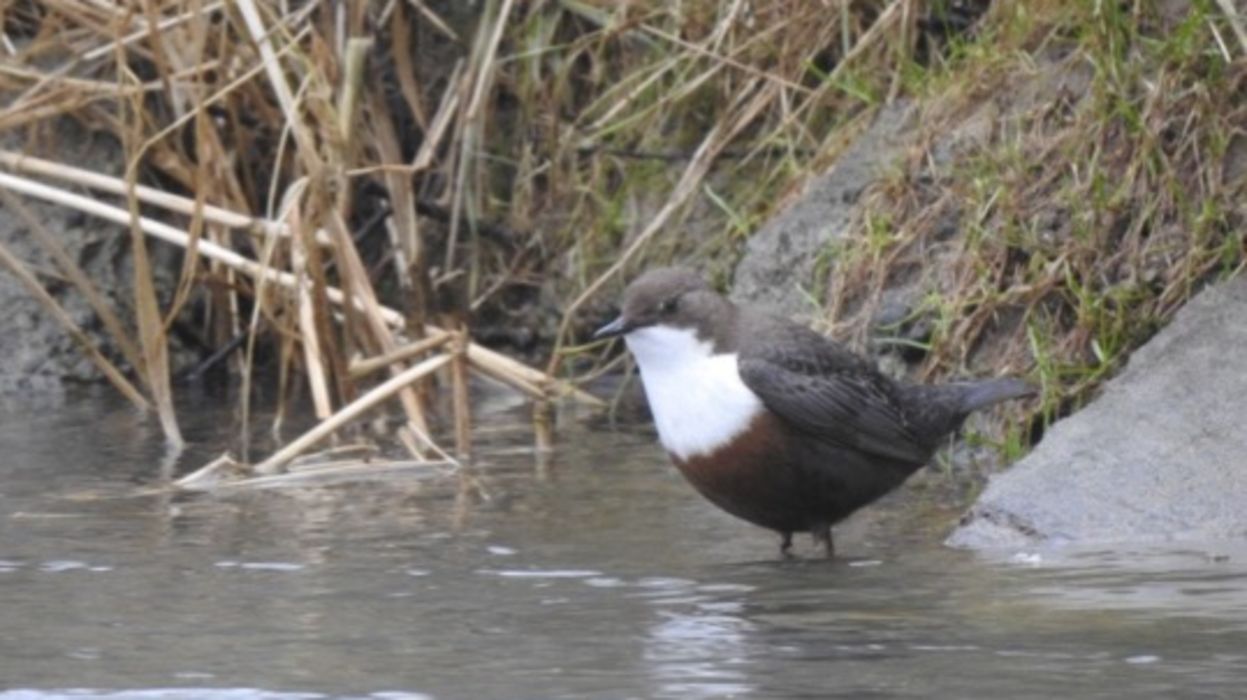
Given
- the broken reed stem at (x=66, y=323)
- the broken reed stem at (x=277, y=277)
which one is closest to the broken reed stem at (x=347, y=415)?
the broken reed stem at (x=277, y=277)

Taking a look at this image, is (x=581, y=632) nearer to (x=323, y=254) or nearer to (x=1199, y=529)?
(x=1199, y=529)

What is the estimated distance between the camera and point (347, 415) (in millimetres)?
5898

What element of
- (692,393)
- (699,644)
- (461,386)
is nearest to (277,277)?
(461,386)

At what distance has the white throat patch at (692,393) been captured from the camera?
16.7ft

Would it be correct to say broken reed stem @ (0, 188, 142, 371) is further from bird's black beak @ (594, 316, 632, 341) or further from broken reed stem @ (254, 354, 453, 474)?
bird's black beak @ (594, 316, 632, 341)

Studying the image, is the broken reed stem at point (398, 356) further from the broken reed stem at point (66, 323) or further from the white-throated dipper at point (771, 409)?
the white-throated dipper at point (771, 409)

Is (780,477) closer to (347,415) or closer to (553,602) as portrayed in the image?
(553,602)

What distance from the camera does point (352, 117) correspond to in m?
6.96

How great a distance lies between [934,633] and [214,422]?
343cm

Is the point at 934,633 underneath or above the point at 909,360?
underneath

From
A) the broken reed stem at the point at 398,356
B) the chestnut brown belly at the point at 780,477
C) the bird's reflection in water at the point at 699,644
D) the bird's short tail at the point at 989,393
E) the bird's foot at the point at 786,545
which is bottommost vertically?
the bird's reflection in water at the point at 699,644

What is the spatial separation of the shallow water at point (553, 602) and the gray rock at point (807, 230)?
2.51ft

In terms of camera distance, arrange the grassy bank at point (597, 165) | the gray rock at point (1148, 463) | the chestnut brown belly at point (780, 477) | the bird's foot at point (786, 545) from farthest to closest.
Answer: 1. the grassy bank at point (597, 165)
2. the bird's foot at point (786, 545)
3. the chestnut brown belly at point (780, 477)
4. the gray rock at point (1148, 463)

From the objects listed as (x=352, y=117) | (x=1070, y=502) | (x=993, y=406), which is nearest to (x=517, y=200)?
(x=352, y=117)
